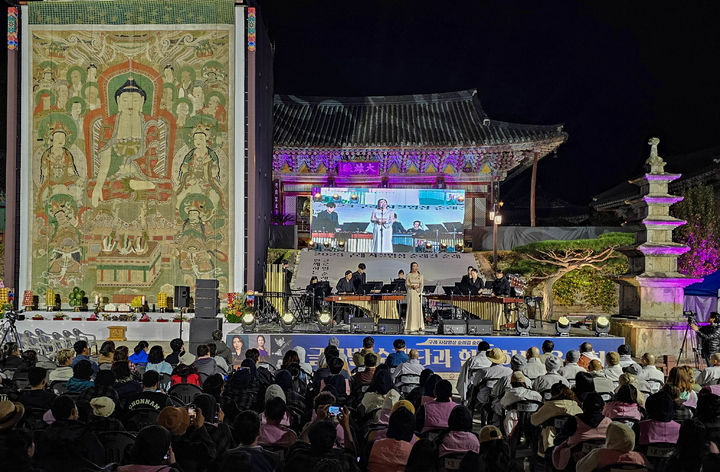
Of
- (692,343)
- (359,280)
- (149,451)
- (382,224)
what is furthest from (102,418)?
(382,224)

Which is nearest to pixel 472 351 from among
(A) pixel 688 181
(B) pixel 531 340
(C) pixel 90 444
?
(B) pixel 531 340

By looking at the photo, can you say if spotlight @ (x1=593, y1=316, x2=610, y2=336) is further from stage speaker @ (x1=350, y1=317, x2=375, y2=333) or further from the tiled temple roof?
the tiled temple roof

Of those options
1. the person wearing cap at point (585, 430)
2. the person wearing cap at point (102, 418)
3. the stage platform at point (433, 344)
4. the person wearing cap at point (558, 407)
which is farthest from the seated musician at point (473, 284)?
the person wearing cap at point (102, 418)

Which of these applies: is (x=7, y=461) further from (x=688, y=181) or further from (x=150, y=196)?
Result: (x=688, y=181)

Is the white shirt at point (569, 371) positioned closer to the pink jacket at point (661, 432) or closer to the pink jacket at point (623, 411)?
the pink jacket at point (623, 411)

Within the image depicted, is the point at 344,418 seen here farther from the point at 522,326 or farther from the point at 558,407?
the point at 522,326

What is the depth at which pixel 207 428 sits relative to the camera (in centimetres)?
553

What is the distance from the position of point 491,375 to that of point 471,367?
102 centimetres

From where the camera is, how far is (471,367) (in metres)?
10.0

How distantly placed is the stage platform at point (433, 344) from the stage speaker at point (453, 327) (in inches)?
10.3

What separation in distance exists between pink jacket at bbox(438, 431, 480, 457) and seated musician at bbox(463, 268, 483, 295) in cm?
1130

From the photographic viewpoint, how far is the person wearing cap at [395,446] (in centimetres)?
496

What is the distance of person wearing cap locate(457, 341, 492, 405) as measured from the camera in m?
9.95

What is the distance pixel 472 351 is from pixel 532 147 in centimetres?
1276
